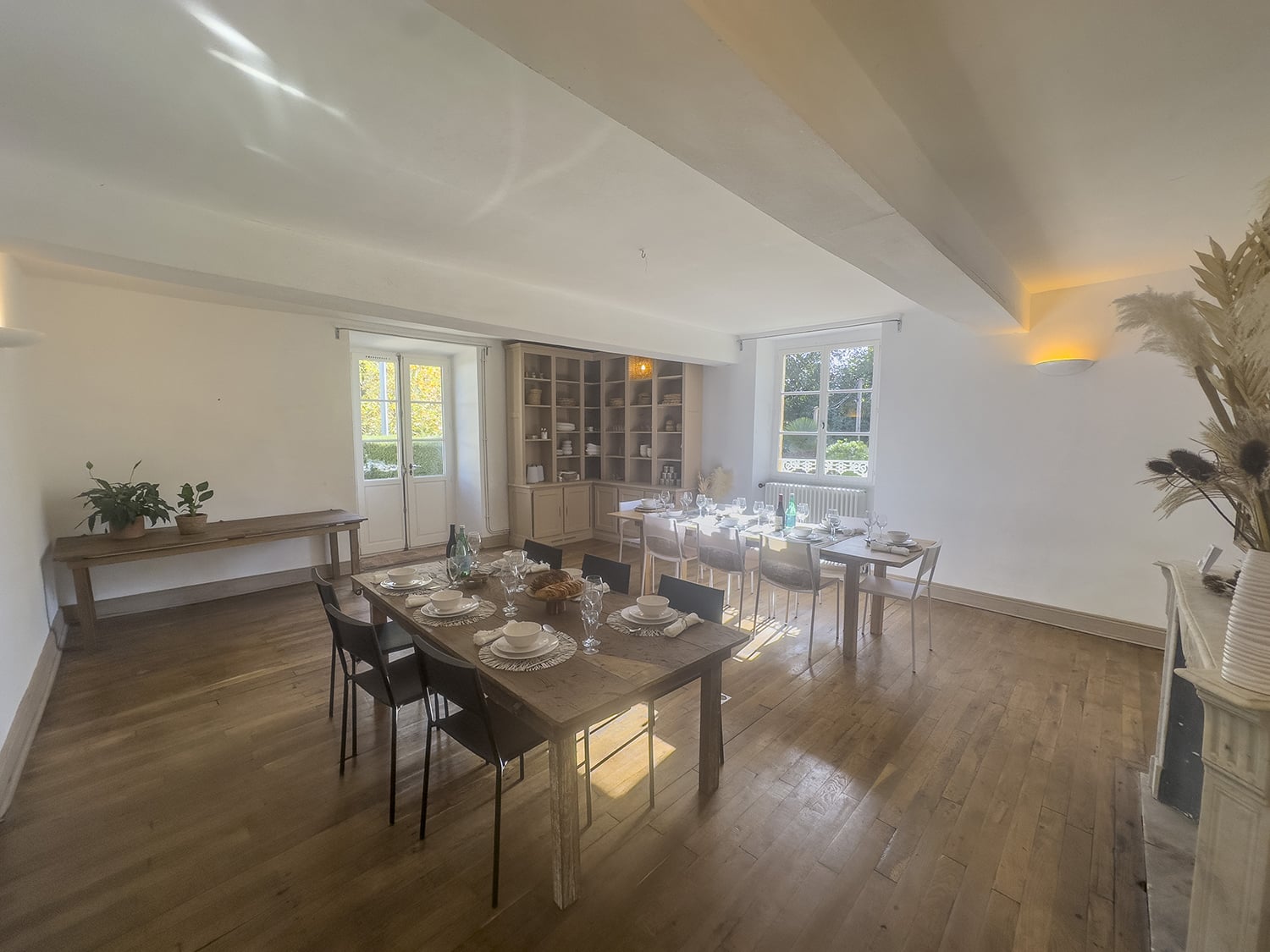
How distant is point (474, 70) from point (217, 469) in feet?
14.9

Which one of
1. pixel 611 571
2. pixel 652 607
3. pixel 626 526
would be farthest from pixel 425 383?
pixel 652 607

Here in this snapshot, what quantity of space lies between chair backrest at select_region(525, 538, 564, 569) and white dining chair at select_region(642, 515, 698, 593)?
1248mm

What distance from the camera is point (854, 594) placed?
3486 millimetres

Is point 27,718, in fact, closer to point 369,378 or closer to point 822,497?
point 369,378

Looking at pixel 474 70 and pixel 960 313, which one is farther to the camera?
pixel 960 313

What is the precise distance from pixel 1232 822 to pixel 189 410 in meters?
6.25

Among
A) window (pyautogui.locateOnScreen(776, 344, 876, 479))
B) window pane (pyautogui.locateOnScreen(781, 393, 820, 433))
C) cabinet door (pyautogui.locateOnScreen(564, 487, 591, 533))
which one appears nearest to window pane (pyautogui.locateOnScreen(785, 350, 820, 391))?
window (pyautogui.locateOnScreen(776, 344, 876, 479))

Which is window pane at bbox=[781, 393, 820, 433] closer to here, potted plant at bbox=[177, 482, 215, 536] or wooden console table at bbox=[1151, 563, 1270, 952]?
wooden console table at bbox=[1151, 563, 1270, 952]

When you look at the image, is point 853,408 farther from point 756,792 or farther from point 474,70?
point 474,70

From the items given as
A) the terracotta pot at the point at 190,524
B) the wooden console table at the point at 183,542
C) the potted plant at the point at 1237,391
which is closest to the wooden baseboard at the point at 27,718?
the wooden console table at the point at 183,542

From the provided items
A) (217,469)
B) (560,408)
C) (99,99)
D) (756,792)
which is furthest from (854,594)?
(217,469)

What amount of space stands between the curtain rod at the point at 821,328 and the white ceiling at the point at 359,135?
185 centimetres

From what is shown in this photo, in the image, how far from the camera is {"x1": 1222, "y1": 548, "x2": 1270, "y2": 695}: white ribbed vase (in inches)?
40.9

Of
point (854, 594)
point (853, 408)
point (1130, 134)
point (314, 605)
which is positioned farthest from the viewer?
point (853, 408)
